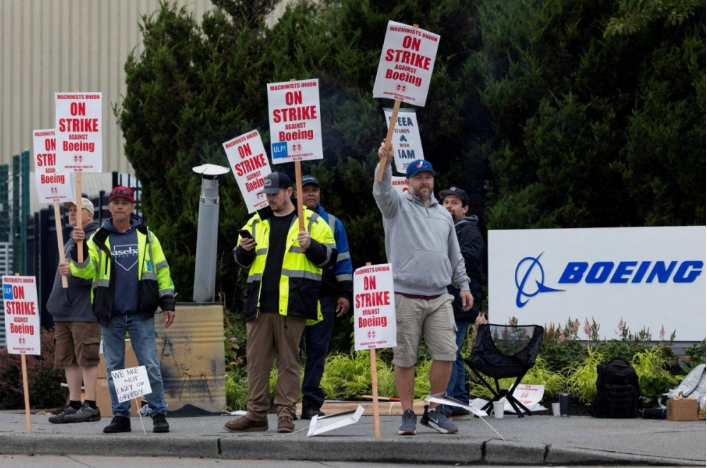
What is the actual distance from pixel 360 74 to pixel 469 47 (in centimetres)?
158

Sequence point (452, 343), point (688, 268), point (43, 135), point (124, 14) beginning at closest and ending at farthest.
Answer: point (452, 343) < point (43, 135) < point (688, 268) < point (124, 14)

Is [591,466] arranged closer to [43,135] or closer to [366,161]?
[43,135]

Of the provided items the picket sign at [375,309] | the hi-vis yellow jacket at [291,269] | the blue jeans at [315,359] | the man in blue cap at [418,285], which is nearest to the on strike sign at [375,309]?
the picket sign at [375,309]

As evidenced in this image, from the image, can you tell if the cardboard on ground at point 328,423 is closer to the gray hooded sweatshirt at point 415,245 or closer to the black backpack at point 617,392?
the gray hooded sweatshirt at point 415,245

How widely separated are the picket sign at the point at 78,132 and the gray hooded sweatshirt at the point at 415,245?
2594 mm

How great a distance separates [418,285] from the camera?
340 inches

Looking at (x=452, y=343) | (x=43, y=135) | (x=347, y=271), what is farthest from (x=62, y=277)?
(x=452, y=343)

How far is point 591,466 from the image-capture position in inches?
302

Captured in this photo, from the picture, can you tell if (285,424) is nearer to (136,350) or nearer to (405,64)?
(136,350)

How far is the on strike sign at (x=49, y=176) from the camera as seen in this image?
10258 mm

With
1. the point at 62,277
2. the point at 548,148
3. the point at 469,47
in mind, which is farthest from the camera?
the point at 469,47

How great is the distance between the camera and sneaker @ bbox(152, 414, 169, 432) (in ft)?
29.9

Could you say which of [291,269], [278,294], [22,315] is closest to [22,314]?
[22,315]

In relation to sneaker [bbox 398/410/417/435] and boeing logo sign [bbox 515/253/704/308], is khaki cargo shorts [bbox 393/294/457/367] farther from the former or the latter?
boeing logo sign [bbox 515/253/704/308]
